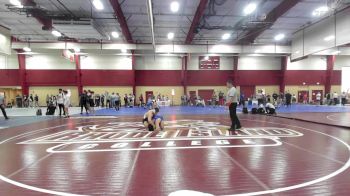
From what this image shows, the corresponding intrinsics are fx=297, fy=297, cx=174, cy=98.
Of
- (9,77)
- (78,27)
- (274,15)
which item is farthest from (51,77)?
(274,15)

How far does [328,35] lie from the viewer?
1906 centimetres

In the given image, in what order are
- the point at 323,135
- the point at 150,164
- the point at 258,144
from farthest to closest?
the point at 323,135 → the point at 258,144 → the point at 150,164

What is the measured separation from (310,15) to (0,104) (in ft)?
75.1

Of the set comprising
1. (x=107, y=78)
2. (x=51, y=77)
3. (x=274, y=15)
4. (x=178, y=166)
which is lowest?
(x=178, y=166)

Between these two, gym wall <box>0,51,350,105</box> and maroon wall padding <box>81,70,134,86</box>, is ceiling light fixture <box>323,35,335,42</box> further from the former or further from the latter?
maroon wall padding <box>81,70,134,86</box>

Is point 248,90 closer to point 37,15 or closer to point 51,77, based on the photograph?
point 51,77

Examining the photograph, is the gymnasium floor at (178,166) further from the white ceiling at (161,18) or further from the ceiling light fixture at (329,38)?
the white ceiling at (161,18)

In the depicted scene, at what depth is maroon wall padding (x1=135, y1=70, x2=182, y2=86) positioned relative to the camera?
38812 millimetres

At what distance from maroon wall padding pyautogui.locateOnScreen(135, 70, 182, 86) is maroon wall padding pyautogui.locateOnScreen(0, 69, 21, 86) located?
15081mm

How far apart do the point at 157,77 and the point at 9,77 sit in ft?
61.2

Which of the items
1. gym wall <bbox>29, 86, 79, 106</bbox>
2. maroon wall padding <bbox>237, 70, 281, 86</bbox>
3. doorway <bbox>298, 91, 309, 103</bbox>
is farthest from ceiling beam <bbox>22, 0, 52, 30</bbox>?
doorway <bbox>298, 91, 309, 103</bbox>

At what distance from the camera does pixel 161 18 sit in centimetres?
2447

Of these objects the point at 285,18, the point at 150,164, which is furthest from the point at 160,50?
the point at 150,164

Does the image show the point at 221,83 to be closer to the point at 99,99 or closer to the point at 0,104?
the point at 99,99
